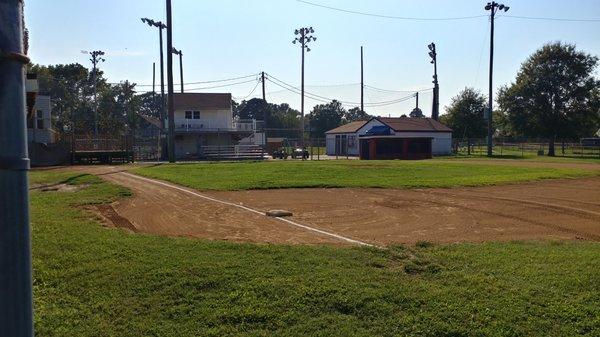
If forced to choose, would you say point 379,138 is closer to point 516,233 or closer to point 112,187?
point 112,187

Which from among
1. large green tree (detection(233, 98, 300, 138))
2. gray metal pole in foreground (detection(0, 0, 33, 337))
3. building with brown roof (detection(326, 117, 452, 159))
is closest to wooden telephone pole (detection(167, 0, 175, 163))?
building with brown roof (detection(326, 117, 452, 159))

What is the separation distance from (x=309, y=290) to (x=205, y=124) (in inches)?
2156

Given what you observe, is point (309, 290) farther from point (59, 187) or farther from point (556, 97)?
point (556, 97)

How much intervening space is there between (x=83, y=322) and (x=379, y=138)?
45.8 metres

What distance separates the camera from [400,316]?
518 centimetres

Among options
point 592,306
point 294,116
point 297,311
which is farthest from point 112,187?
point 294,116

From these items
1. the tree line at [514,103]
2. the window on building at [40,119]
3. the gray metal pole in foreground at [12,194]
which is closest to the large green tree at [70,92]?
the tree line at [514,103]

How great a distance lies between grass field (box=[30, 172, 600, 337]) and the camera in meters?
5.02

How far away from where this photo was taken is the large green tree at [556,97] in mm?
63062

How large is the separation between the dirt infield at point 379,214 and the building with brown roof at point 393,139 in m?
31.1

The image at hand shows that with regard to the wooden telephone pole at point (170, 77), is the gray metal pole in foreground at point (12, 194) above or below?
below

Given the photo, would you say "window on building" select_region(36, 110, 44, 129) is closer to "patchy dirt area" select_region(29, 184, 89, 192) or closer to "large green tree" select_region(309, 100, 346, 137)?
"patchy dirt area" select_region(29, 184, 89, 192)

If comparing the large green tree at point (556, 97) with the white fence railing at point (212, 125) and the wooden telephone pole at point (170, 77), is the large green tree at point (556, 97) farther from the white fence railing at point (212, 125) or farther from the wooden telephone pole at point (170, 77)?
the wooden telephone pole at point (170, 77)

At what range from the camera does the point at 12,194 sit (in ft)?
5.77
